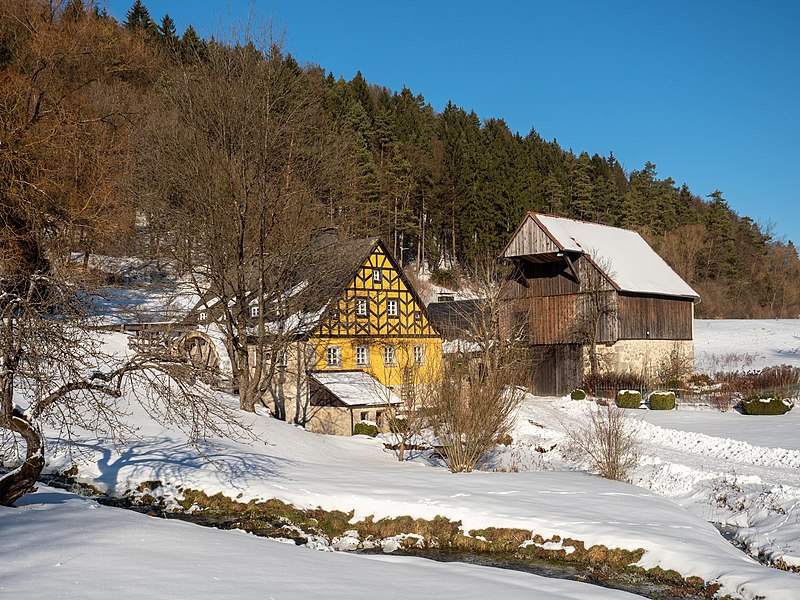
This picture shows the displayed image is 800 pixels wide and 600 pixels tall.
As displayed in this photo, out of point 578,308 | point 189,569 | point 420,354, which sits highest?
point 578,308

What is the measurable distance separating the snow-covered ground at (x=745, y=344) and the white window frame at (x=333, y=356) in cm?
2382

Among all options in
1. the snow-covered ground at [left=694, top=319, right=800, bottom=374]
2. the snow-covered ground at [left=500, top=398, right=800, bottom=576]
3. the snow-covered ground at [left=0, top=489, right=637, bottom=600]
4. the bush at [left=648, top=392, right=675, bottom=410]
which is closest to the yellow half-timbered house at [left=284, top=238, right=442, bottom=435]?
the snow-covered ground at [left=500, top=398, right=800, bottom=576]

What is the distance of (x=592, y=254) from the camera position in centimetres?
4009

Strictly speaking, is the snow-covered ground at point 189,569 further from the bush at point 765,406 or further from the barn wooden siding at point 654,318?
the barn wooden siding at point 654,318

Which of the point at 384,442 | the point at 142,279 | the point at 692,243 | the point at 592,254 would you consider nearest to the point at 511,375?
the point at 384,442

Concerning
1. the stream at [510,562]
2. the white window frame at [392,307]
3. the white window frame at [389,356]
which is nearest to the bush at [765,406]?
the white window frame at [389,356]

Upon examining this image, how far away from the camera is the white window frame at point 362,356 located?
3209 centimetres

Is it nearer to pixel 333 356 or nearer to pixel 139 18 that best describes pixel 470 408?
pixel 333 356

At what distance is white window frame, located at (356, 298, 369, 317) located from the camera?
1268 inches

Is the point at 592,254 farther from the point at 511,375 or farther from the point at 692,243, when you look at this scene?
the point at 692,243

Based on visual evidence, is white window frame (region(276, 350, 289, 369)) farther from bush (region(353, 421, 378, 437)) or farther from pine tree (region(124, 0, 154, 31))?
pine tree (region(124, 0, 154, 31))

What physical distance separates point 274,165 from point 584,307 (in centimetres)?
1978

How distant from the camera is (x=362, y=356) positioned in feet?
106

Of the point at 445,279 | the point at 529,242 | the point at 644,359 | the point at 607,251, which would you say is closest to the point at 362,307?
the point at 529,242
